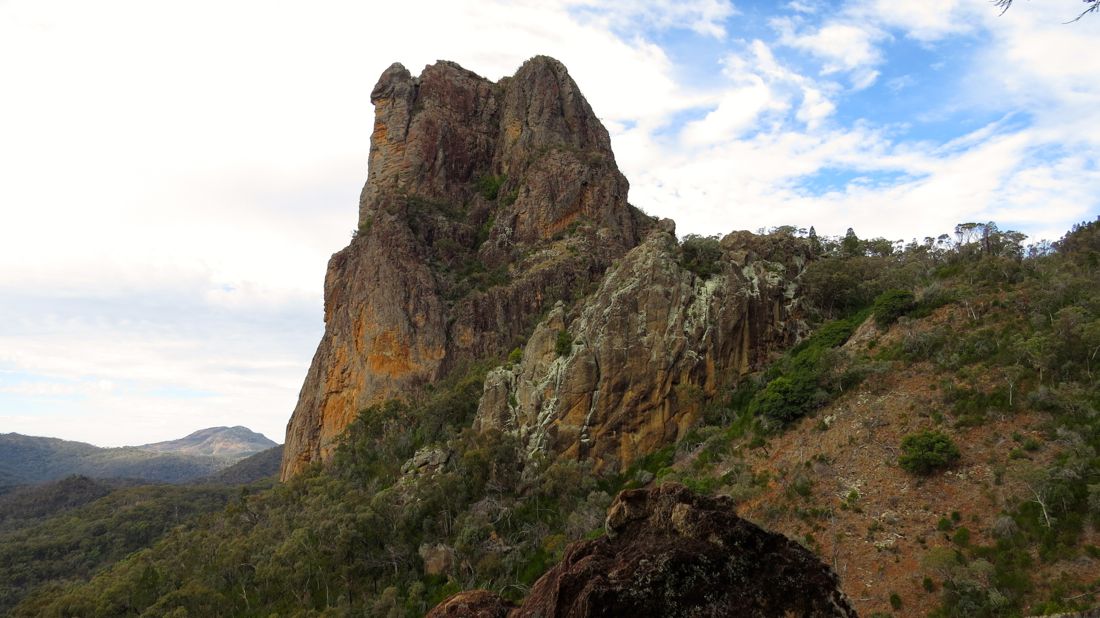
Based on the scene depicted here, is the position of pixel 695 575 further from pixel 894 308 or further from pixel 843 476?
pixel 894 308

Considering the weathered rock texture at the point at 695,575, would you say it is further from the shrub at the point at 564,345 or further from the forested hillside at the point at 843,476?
the shrub at the point at 564,345

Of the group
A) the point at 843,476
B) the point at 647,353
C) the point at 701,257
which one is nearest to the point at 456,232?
the point at 701,257

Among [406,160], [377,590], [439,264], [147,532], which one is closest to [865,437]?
[377,590]

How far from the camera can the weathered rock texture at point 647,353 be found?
4288 centimetres

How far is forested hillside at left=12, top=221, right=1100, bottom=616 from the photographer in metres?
23.5

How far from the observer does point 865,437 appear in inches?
1225

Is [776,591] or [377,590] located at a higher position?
[776,591]

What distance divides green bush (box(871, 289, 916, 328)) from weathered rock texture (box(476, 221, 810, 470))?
28.2ft

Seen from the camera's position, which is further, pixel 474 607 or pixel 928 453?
pixel 928 453

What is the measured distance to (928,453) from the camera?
27.1 metres

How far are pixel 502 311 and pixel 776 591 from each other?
204 feet

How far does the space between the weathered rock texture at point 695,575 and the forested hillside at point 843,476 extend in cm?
1733

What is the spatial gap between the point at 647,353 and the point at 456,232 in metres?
42.1

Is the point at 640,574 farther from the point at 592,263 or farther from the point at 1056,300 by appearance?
the point at 592,263
